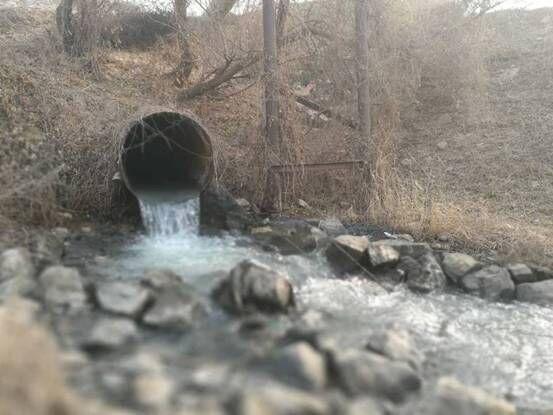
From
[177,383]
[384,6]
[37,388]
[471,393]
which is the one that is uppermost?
[384,6]

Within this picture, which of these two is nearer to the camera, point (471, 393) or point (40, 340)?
point (40, 340)

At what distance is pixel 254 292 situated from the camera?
535cm

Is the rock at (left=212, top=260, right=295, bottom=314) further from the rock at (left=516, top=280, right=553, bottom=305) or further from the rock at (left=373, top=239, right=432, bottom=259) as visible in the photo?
the rock at (left=516, top=280, right=553, bottom=305)

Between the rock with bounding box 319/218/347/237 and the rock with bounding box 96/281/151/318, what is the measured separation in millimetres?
3672

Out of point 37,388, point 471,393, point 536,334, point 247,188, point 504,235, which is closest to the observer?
point 37,388

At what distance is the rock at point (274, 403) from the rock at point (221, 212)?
15.7ft

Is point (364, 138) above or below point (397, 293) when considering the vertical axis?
above

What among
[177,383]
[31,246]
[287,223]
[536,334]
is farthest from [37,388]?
[287,223]

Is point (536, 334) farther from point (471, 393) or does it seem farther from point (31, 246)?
point (31, 246)

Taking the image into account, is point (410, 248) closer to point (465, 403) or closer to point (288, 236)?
point (288, 236)

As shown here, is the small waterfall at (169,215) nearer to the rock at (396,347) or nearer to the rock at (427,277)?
the rock at (427,277)

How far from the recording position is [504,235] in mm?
8195

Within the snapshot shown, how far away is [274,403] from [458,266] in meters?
4.49

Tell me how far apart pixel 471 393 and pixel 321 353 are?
1.15 meters
